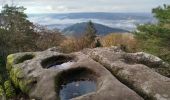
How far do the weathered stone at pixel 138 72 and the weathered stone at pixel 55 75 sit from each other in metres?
0.46

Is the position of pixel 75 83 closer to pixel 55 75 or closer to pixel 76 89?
pixel 76 89

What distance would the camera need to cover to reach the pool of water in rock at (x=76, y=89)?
978 centimetres

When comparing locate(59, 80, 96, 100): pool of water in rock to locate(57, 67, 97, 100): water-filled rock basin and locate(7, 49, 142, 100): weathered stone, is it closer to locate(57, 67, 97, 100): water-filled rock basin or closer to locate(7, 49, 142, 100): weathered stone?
locate(57, 67, 97, 100): water-filled rock basin

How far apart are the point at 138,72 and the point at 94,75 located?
140 cm

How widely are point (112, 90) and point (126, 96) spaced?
439 mm

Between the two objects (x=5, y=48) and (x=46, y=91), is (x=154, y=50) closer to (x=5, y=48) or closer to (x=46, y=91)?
(x=5, y=48)

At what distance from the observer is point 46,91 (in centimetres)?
972

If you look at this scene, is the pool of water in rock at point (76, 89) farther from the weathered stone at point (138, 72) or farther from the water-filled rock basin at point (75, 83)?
the weathered stone at point (138, 72)

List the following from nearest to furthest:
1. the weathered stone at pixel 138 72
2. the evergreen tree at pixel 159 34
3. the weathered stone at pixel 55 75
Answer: the weathered stone at pixel 55 75 → the weathered stone at pixel 138 72 → the evergreen tree at pixel 159 34

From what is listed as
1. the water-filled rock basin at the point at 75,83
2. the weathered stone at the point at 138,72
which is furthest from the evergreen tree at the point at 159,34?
the water-filled rock basin at the point at 75,83

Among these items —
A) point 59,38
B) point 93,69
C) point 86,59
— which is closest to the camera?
point 93,69

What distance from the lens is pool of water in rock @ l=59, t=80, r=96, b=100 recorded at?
9.78m

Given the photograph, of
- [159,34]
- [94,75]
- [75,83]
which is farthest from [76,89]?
[159,34]

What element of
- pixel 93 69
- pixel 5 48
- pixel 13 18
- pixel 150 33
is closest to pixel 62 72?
pixel 93 69
